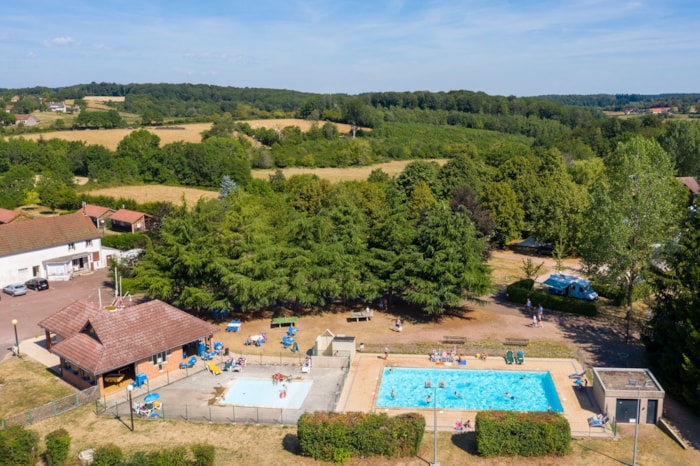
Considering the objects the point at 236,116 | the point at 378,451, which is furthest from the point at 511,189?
the point at 236,116

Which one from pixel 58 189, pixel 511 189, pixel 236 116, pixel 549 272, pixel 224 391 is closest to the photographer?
pixel 224 391

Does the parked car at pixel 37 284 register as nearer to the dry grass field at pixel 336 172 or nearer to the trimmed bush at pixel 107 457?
the trimmed bush at pixel 107 457

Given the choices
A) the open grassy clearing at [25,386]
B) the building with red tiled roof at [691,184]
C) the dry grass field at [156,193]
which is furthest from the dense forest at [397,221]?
the open grassy clearing at [25,386]

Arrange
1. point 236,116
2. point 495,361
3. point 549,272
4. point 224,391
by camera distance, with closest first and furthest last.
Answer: point 224,391 → point 495,361 → point 549,272 → point 236,116

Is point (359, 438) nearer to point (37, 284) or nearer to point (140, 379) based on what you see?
point (140, 379)

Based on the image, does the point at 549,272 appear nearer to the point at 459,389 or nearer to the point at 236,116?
the point at 459,389

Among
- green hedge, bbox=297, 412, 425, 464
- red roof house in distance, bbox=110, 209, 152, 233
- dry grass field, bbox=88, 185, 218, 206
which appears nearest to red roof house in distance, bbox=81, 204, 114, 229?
red roof house in distance, bbox=110, 209, 152, 233

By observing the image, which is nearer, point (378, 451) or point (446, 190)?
point (378, 451)
